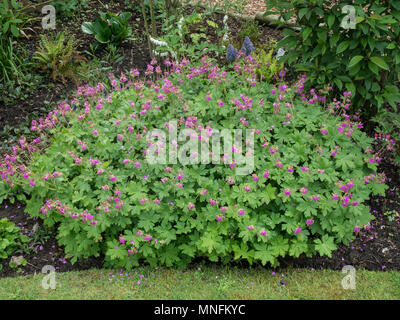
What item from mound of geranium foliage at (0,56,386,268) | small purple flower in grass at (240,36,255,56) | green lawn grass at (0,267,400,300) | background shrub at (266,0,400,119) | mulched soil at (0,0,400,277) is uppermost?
small purple flower in grass at (240,36,255,56)

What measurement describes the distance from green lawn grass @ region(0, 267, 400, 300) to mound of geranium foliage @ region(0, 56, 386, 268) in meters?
0.15

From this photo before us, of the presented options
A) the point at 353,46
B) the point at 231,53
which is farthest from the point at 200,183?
the point at 231,53

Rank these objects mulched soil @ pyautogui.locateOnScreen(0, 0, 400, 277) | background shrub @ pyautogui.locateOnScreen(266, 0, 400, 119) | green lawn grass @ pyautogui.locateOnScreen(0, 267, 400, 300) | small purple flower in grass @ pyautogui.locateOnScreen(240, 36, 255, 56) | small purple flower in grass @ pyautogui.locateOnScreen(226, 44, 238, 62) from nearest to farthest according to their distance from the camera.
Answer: green lawn grass @ pyautogui.locateOnScreen(0, 267, 400, 300) < mulched soil @ pyautogui.locateOnScreen(0, 0, 400, 277) < background shrub @ pyautogui.locateOnScreen(266, 0, 400, 119) < small purple flower in grass @ pyautogui.locateOnScreen(226, 44, 238, 62) < small purple flower in grass @ pyautogui.locateOnScreen(240, 36, 255, 56)

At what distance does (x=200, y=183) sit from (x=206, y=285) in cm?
82

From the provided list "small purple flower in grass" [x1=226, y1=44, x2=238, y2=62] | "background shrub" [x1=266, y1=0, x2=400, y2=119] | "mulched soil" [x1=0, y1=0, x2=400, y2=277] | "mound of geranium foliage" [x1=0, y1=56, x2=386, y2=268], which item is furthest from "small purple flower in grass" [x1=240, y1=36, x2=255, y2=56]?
"mulched soil" [x1=0, y1=0, x2=400, y2=277]

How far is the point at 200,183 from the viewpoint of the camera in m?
3.62

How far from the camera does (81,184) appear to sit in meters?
3.73

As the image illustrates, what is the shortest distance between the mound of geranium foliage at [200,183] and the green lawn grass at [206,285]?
15cm

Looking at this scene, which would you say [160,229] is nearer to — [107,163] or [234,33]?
[107,163]

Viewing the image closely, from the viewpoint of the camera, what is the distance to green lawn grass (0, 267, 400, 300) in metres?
3.48

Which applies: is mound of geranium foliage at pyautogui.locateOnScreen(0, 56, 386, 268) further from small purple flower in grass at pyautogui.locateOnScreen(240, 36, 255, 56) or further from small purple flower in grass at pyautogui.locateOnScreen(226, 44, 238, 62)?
small purple flower in grass at pyautogui.locateOnScreen(240, 36, 255, 56)

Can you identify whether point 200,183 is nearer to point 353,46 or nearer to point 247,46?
point 353,46

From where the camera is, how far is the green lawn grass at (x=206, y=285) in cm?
348
